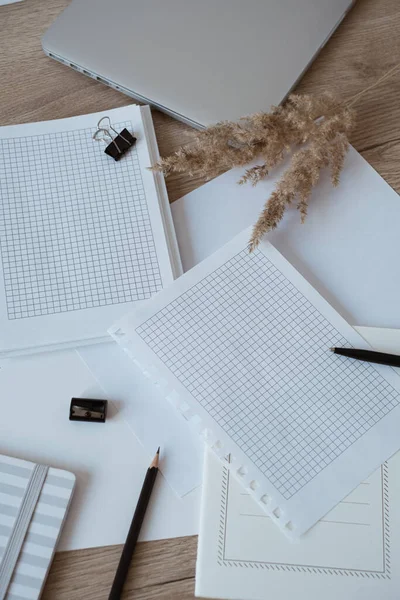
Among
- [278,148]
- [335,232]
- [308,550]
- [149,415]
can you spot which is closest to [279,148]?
[278,148]

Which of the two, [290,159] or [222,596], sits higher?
[290,159]

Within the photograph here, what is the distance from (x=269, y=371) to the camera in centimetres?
80

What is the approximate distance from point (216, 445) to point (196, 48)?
0.59 m

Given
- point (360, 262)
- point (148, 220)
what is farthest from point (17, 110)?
point (360, 262)

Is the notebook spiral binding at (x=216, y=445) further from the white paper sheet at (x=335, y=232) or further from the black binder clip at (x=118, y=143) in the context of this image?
the black binder clip at (x=118, y=143)

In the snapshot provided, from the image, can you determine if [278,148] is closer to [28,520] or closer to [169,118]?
[169,118]

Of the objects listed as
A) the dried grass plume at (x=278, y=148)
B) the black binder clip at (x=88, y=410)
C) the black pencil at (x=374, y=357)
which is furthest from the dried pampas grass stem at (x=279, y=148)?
the black binder clip at (x=88, y=410)

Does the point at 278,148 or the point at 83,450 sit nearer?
the point at 83,450

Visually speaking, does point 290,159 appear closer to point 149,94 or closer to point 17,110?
point 149,94

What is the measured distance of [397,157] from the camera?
941 millimetres

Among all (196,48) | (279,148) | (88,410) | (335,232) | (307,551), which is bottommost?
(307,551)

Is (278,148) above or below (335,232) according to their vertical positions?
above

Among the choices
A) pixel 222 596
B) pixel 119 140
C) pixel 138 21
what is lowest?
pixel 222 596

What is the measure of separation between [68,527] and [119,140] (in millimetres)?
551
